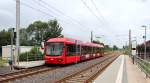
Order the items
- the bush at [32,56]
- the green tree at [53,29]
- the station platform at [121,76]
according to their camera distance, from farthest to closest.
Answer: the green tree at [53,29]
the bush at [32,56]
the station platform at [121,76]

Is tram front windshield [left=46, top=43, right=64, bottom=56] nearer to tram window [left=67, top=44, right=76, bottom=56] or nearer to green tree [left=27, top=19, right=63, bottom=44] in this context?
tram window [left=67, top=44, right=76, bottom=56]

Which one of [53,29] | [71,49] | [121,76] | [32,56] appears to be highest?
[53,29]

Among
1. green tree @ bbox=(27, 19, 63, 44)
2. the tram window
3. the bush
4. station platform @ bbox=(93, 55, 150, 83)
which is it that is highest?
green tree @ bbox=(27, 19, 63, 44)

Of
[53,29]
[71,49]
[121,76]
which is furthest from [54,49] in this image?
[53,29]

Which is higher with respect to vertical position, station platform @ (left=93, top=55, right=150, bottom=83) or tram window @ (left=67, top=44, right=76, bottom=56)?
tram window @ (left=67, top=44, right=76, bottom=56)

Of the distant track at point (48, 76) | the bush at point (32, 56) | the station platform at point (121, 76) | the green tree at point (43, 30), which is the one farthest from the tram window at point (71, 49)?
the green tree at point (43, 30)

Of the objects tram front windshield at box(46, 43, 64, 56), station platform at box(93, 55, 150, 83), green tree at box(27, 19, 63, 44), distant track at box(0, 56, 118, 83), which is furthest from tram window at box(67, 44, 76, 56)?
green tree at box(27, 19, 63, 44)

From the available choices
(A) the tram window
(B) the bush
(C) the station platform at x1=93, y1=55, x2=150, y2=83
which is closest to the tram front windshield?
(A) the tram window

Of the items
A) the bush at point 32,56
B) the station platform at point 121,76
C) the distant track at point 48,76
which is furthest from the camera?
the bush at point 32,56

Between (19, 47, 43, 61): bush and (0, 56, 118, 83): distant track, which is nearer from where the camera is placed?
(0, 56, 118, 83): distant track

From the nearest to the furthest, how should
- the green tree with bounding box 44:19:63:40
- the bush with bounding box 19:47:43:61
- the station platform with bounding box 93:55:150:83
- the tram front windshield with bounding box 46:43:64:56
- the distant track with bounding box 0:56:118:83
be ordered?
the distant track with bounding box 0:56:118:83 < the station platform with bounding box 93:55:150:83 < the tram front windshield with bounding box 46:43:64:56 < the bush with bounding box 19:47:43:61 < the green tree with bounding box 44:19:63:40

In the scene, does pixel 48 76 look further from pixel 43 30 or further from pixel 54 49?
pixel 43 30

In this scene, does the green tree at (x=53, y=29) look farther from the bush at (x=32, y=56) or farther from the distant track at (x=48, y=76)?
the distant track at (x=48, y=76)

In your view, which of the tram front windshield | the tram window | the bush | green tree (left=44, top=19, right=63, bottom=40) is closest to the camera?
the tram front windshield
